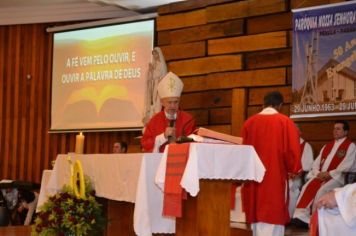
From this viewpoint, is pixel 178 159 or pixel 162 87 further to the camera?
pixel 162 87

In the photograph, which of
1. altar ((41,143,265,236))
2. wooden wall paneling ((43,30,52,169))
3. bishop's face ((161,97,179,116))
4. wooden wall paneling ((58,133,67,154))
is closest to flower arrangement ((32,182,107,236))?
altar ((41,143,265,236))

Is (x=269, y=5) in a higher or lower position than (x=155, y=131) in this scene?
higher

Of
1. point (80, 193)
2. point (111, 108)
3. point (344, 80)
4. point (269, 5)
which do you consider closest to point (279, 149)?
point (80, 193)

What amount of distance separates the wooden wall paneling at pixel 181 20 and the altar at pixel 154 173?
368cm

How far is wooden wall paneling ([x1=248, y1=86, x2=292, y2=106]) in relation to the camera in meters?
7.74

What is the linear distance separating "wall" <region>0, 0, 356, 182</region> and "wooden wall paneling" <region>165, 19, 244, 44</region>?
0.04ft

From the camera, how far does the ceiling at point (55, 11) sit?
393 inches

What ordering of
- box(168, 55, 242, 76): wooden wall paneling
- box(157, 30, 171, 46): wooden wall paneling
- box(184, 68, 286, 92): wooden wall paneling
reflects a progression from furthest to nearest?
box(157, 30, 171, 46): wooden wall paneling, box(168, 55, 242, 76): wooden wall paneling, box(184, 68, 286, 92): wooden wall paneling

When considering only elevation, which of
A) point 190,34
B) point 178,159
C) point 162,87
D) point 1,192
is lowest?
point 1,192

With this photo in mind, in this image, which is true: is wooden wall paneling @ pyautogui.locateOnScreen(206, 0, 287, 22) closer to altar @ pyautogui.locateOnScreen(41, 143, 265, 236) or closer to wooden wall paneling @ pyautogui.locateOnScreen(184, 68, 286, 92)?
wooden wall paneling @ pyautogui.locateOnScreen(184, 68, 286, 92)

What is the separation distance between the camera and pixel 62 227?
509 centimetres

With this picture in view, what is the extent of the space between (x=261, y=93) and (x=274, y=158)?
288 centimetres

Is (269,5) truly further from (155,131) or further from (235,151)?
(235,151)

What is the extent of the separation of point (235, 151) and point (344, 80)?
329cm
